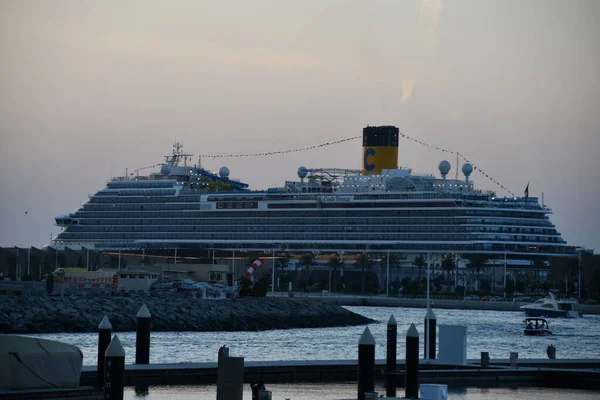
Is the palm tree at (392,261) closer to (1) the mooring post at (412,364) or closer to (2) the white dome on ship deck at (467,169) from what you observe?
(2) the white dome on ship deck at (467,169)

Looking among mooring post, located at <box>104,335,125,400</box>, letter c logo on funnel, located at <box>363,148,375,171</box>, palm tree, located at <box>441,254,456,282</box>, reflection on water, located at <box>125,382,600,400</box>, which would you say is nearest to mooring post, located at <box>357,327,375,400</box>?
reflection on water, located at <box>125,382,600,400</box>

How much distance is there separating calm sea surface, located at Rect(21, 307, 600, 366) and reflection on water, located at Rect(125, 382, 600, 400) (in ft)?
25.7

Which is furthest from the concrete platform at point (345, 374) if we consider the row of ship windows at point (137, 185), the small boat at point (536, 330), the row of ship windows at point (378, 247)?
the row of ship windows at point (137, 185)

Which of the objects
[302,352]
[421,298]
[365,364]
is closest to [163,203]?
[421,298]

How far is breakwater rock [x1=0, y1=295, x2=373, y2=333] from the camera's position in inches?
1918

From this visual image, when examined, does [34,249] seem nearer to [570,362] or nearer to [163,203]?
[163,203]

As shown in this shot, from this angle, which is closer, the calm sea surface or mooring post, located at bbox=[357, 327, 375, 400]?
mooring post, located at bbox=[357, 327, 375, 400]

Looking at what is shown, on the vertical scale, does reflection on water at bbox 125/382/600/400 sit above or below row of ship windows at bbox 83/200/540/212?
below

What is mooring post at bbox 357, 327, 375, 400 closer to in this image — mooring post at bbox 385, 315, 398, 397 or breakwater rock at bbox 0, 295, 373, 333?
mooring post at bbox 385, 315, 398, 397

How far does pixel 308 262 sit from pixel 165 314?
5906cm

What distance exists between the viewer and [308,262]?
370ft

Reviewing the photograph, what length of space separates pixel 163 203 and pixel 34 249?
1591cm

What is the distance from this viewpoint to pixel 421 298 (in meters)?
104

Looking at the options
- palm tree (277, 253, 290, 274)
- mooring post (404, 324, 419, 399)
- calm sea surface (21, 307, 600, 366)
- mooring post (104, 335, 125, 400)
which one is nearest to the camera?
mooring post (104, 335, 125, 400)
